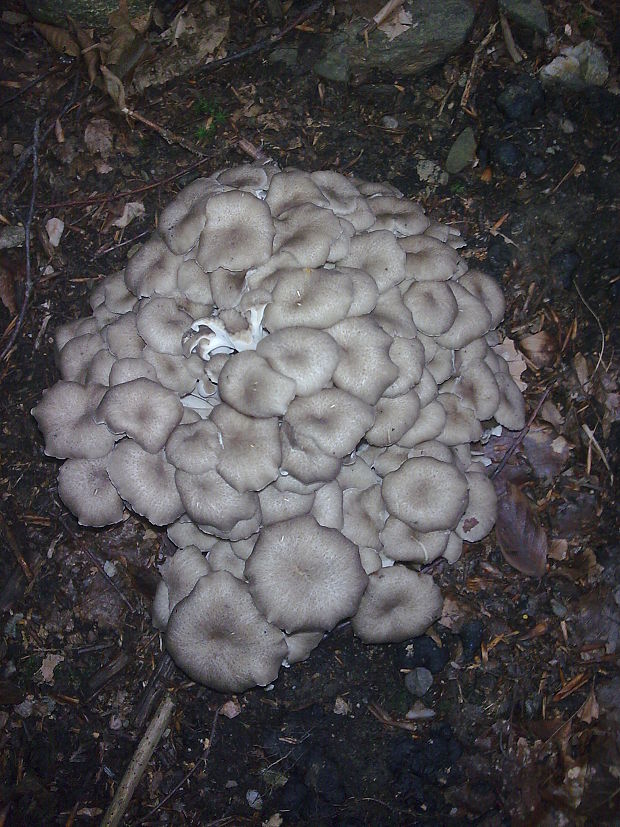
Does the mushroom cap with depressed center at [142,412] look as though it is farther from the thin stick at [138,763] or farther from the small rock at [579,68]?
the small rock at [579,68]

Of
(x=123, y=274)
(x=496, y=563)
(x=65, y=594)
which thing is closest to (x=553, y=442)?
(x=496, y=563)

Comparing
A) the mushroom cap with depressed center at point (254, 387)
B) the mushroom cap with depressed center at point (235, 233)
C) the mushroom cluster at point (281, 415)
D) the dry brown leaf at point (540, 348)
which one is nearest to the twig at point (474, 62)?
the mushroom cluster at point (281, 415)

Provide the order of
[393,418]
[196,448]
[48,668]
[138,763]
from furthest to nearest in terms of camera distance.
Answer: [48,668], [138,763], [393,418], [196,448]

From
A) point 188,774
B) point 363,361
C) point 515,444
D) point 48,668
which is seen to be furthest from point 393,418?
point 48,668

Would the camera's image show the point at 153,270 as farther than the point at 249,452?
Yes

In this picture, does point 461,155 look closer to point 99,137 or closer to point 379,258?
A: point 379,258

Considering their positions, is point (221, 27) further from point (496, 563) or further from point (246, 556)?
point (496, 563)
